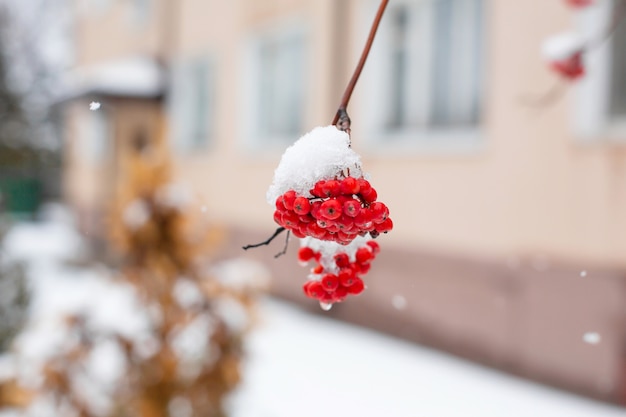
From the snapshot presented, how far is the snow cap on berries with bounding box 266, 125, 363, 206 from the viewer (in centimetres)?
108

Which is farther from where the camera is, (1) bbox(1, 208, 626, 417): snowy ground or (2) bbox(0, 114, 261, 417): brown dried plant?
(1) bbox(1, 208, 626, 417): snowy ground

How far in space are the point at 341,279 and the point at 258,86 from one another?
861cm

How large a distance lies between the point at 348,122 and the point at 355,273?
1.04ft

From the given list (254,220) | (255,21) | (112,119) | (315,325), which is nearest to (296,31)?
(255,21)

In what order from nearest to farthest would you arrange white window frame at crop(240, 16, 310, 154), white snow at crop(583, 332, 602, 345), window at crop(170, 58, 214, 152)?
white snow at crop(583, 332, 602, 345)
white window frame at crop(240, 16, 310, 154)
window at crop(170, 58, 214, 152)

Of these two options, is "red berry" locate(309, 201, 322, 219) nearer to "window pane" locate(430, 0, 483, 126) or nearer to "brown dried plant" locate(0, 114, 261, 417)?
"brown dried plant" locate(0, 114, 261, 417)

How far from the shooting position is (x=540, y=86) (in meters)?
5.51

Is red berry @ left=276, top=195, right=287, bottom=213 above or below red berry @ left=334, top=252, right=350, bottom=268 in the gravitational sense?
above

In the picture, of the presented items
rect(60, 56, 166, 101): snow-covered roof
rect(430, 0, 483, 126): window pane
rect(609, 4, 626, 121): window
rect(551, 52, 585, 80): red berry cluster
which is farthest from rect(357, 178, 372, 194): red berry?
rect(60, 56, 166, 101): snow-covered roof

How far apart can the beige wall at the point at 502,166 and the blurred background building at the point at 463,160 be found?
0.01 m

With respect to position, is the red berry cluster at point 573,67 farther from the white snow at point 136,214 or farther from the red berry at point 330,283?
the white snow at point 136,214

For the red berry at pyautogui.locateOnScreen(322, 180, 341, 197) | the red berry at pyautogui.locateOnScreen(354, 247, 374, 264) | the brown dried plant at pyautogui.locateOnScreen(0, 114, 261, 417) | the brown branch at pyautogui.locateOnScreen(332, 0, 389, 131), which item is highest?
the brown branch at pyautogui.locateOnScreen(332, 0, 389, 131)

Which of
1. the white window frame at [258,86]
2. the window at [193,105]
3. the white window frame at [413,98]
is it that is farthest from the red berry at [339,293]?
the window at [193,105]

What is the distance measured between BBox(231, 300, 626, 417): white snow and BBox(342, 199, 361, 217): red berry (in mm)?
2155
